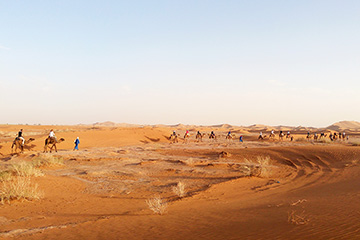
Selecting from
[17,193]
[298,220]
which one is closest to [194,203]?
[298,220]

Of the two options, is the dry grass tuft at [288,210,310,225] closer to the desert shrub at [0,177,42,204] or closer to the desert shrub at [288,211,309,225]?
the desert shrub at [288,211,309,225]

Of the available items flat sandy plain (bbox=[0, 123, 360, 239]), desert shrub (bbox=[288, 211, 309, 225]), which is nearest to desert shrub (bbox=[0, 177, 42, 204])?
flat sandy plain (bbox=[0, 123, 360, 239])

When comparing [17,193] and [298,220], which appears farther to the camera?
[17,193]

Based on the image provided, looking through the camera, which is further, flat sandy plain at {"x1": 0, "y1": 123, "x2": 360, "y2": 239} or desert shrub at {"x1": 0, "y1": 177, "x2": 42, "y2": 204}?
desert shrub at {"x1": 0, "y1": 177, "x2": 42, "y2": 204}

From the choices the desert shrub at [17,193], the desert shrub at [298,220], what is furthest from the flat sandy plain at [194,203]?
the desert shrub at [17,193]

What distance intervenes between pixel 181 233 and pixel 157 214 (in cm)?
207

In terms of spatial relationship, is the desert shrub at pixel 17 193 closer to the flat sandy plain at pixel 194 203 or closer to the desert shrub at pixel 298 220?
the flat sandy plain at pixel 194 203

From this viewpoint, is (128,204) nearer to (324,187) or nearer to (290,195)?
(290,195)

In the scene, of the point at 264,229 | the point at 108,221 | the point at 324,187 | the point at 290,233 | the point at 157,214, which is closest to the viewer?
the point at 290,233

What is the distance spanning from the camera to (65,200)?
10766mm

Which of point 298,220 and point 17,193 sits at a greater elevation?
point 298,220

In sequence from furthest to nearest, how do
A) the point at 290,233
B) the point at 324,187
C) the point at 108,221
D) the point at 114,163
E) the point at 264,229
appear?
the point at 114,163 → the point at 324,187 → the point at 108,221 → the point at 264,229 → the point at 290,233

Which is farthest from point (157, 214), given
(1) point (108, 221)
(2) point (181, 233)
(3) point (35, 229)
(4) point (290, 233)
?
(4) point (290, 233)

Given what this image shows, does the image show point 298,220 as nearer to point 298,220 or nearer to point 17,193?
point 298,220
